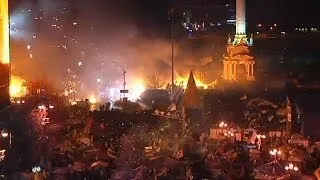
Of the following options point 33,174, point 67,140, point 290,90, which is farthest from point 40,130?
A: point 290,90

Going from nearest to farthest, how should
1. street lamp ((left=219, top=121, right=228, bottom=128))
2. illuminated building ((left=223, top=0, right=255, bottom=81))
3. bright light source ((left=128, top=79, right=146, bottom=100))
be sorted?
street lamp ((left=219, top=121, right=228, bottom=128)) → bright light source ((left=128, top=79, right=146, bottom=100)) → illuminated building ((left=223, top=0, right=255, bottom=81))

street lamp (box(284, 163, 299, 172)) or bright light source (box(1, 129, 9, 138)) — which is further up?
bright light source (box(1, 129, 9, 138))

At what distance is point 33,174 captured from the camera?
1381 centimetres

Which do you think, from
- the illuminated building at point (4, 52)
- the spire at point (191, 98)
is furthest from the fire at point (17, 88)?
the illuminated building at point (4, 52)

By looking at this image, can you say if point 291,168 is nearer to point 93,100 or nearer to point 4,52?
point 4,52

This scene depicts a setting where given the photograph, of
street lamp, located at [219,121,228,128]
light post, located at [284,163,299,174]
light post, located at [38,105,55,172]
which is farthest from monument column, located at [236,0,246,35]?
light post, located at [284,163,299,174]

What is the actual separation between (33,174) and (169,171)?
3506 millimetres

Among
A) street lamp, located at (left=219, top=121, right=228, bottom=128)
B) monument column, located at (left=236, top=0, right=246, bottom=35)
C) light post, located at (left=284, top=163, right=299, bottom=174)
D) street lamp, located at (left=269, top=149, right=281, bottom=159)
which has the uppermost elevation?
monument column, located at (left=236, top=0, right=246, bottom=35)

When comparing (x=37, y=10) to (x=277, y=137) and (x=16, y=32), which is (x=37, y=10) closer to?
(x=16, y=32)

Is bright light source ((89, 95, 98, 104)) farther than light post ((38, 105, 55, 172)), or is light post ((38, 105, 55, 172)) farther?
bright light source ((89, 95, 98, 104))

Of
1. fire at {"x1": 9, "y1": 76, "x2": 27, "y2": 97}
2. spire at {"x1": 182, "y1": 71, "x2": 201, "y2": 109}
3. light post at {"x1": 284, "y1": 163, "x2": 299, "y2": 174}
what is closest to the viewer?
light post at {"x1": 284, "y1": 163, "x2": 299, "y2": 174}

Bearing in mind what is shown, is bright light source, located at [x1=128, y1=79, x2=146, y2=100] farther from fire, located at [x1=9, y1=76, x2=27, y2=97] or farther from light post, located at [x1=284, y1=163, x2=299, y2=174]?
light post, located at [x1=284, y1=163, x2=299, y2=174]

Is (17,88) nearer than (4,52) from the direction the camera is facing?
No

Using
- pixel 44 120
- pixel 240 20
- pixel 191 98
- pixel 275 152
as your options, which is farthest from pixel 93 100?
pixel 275 152
